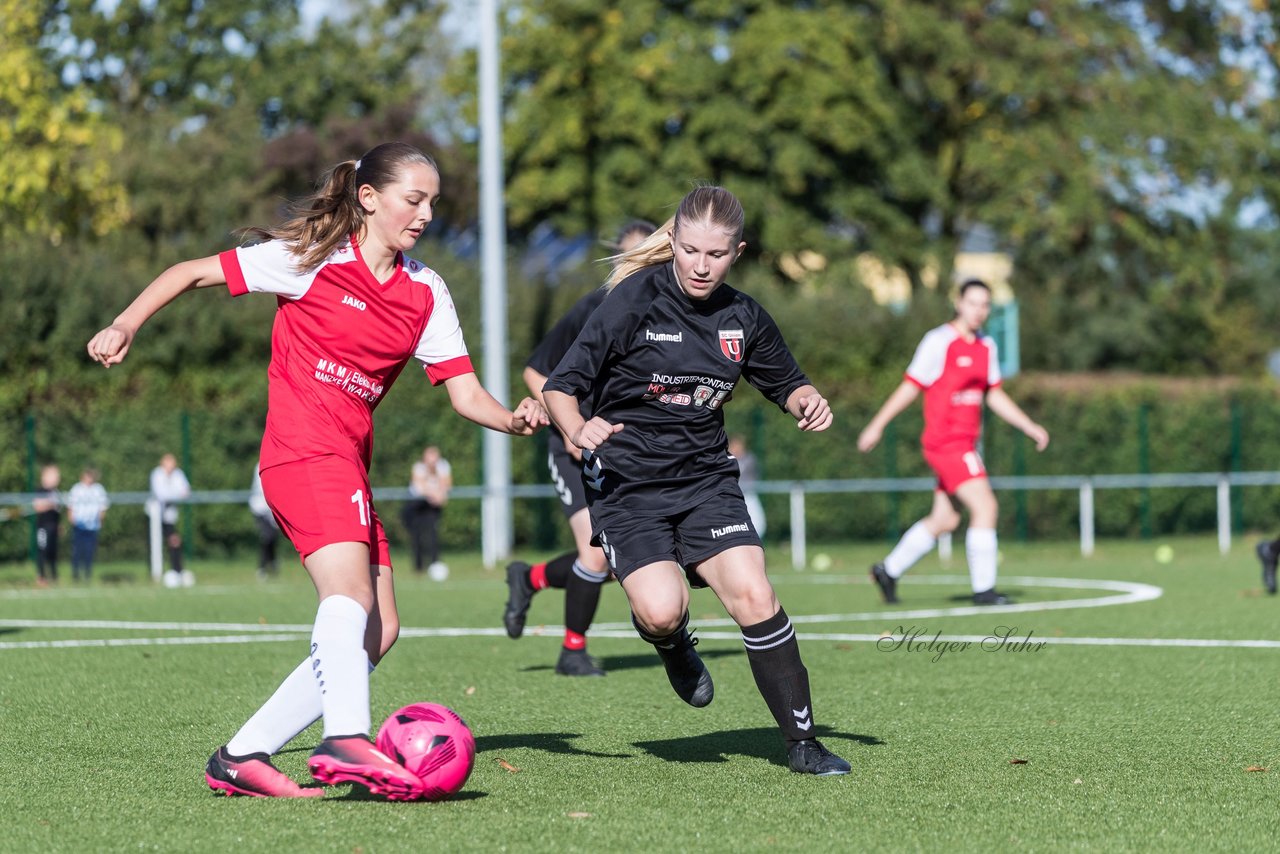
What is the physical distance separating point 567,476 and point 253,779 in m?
3.79

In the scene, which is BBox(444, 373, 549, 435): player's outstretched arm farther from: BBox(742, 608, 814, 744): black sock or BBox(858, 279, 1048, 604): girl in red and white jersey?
BBox(858, 279, 1048, 604): girl in red and white jersey

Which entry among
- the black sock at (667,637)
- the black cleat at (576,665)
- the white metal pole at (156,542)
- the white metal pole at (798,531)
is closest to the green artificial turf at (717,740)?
the black cleat at (576,665)

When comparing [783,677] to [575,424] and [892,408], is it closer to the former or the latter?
[575,424]

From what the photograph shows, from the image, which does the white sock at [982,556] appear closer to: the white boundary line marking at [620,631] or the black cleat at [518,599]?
the white boundary line marking at [620,631]

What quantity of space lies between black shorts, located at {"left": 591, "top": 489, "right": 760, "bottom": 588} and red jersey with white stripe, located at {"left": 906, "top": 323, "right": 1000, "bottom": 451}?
658 cm

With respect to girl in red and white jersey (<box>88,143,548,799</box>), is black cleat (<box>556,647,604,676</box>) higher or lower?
lower

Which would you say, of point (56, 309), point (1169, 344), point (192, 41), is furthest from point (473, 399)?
point (1169, 344)

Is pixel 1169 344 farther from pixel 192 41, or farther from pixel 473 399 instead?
pixel 473 399

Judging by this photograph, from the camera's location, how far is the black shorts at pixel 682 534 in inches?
221

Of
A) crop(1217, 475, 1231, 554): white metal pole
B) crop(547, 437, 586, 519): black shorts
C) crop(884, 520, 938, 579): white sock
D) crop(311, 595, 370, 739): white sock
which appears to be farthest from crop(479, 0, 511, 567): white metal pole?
crop(311, 595, 370, 739): white sock

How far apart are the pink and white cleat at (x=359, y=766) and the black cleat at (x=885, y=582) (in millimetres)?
8216

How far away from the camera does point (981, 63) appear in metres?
34.6

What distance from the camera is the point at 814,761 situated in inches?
218

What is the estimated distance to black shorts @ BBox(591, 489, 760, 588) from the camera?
5621mm
